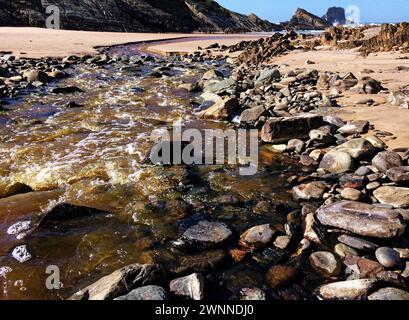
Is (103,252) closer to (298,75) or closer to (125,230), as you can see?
(125,230)

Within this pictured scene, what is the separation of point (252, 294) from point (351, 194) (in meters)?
2.73

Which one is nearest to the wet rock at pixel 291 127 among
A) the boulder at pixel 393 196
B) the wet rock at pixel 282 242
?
the boulder at pixel 393 196

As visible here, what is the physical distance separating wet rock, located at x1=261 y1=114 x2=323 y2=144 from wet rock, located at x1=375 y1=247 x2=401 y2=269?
4.71 m

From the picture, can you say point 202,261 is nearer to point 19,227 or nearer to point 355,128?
point 19,227

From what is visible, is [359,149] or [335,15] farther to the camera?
[335,15]

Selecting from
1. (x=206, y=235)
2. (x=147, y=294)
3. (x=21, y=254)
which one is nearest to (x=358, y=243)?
(x=206, y=235)

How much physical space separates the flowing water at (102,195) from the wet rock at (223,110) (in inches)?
16.5

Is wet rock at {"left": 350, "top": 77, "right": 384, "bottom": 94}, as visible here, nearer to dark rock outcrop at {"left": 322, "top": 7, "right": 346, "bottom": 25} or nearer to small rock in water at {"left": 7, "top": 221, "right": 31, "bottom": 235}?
small rock in water at {"left": 7, "top": 221, "right": 31, "bottom": 235}

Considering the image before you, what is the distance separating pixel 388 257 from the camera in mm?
4391

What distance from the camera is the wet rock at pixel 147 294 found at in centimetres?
390

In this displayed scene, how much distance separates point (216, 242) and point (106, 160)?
4104 millimetres

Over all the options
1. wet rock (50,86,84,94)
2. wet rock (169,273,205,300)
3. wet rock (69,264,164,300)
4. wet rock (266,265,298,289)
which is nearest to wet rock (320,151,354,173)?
A: wet rock (266,265,298,289)

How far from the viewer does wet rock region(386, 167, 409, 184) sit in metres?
6.05

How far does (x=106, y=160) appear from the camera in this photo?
324 inches
